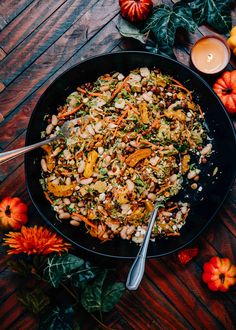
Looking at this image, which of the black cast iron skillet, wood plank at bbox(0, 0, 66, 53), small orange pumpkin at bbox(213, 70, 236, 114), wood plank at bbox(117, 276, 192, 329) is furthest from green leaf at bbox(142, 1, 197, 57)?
wood plank at bbox(117, 276, 192, 329)

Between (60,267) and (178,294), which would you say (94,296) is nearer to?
(60,267)

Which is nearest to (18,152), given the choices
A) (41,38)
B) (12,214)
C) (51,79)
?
(12,214)

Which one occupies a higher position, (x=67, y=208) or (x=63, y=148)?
(x=63, y=148)

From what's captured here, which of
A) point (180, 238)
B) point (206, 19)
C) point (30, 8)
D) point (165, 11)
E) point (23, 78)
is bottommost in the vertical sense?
point (180, 238)

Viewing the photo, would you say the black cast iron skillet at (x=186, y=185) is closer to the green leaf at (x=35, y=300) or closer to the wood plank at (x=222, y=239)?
the wood plank at (x=222, y=239)

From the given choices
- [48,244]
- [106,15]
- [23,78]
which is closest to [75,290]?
[48,244]

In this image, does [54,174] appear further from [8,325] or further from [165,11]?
[165,11]

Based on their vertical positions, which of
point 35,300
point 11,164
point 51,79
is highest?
point 51,79
